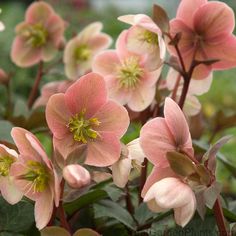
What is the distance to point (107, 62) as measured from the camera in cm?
96

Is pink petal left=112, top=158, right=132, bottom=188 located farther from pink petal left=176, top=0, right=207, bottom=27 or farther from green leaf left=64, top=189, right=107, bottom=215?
pink petal left=176, top=0, right=207, bottom=27

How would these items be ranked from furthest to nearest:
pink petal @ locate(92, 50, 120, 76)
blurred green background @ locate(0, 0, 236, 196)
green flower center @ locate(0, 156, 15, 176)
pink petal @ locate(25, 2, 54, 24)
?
blurred green background @ locate(0, 0, 236, 196)
pink petal @ locate(25, 2, 54, 24)
pink petal @ locate(92, 50, 120, 76)
green flower center @ locate(0, 156, 15, 176)

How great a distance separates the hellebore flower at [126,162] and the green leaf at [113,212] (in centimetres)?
8

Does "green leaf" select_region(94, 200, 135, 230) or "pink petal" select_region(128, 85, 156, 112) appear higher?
"pink petal" select_region(128, 85, 156, 112)

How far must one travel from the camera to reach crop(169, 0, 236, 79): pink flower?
2.64ft

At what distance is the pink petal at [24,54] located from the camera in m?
1.24

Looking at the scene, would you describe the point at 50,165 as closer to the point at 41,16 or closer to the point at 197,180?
the point at 197,180

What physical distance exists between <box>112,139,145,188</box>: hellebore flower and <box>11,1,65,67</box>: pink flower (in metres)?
0.54

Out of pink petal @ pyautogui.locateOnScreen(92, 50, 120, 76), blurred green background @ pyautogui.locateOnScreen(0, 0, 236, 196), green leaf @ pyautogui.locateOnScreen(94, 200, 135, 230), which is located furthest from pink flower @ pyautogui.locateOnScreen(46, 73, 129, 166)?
blurred green background @ pyautogui.locateOnScreen(0, 0, 236, 196)

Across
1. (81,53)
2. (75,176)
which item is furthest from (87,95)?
(81,53)

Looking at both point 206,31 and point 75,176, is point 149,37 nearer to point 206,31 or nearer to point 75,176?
point 206,31

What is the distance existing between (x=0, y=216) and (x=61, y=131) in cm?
14

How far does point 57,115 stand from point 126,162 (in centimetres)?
10

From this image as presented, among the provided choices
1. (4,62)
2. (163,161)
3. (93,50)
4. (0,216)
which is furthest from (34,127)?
(4,62)
